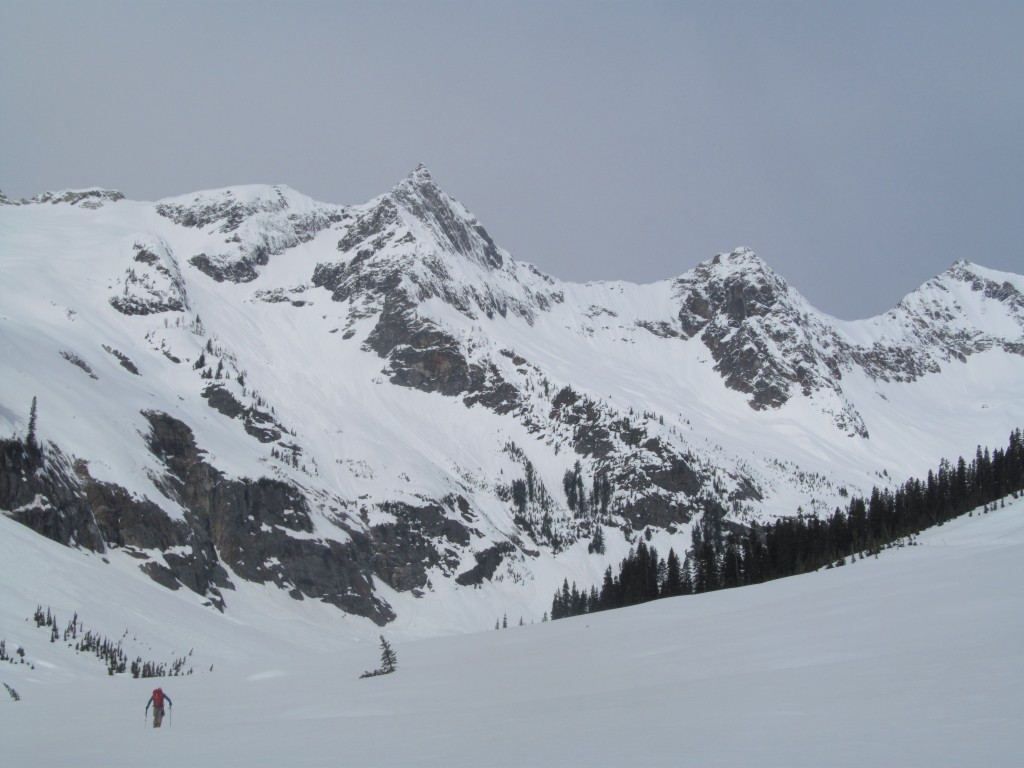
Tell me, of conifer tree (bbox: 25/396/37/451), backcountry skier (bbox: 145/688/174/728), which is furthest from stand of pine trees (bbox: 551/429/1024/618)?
backcountry skier (bbox: 145/688/174/728)

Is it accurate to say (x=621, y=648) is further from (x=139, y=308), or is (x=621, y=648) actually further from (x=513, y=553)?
(x=139, y=308)

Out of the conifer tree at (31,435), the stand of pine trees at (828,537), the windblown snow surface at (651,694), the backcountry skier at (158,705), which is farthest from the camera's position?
the conifer tree at (31,435)

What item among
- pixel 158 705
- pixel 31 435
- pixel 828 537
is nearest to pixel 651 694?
pixel 158 705

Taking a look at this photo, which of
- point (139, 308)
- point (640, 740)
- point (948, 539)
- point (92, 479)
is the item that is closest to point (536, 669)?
point (640, 740)

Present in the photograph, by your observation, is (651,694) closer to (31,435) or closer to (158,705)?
(158,705)

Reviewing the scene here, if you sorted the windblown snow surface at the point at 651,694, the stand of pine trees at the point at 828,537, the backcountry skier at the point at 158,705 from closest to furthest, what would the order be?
the windblown snow surface at the point at 651,694
the backcountry skier at the point at 158,705
the stand of pine trees at the point at 828,537

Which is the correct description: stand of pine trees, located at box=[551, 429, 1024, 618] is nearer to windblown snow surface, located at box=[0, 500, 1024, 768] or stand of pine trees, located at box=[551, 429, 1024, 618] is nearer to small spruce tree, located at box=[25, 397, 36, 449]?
windblown snow surface, located at box=[0, 500, 1024, 768]

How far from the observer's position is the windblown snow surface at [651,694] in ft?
45.3

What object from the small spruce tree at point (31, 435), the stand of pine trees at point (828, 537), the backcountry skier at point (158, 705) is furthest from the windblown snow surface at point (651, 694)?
the small spruce tree at point (31, 435)

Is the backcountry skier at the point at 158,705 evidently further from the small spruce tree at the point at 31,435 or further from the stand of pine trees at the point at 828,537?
the small spruce tree at the point at 31,435

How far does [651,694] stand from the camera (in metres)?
20.7

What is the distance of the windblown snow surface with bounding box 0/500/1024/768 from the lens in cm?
1382

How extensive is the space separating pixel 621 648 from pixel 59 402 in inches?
3897

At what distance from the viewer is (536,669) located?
3017 centimetres
